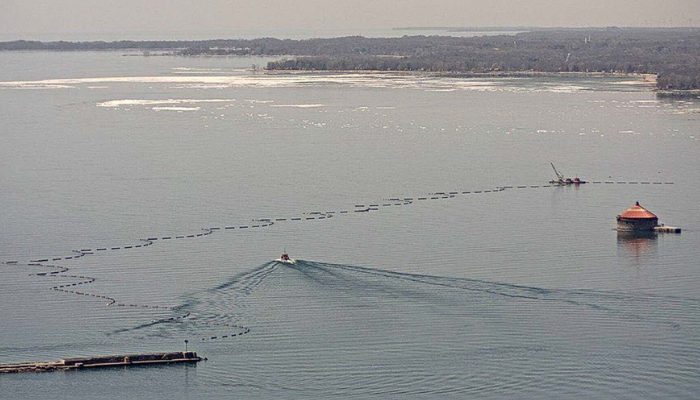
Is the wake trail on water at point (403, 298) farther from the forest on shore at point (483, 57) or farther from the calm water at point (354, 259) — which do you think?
the forest on shore at point (483, 57)

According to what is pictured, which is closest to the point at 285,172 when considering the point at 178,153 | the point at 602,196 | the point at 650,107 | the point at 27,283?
the point at 178,153

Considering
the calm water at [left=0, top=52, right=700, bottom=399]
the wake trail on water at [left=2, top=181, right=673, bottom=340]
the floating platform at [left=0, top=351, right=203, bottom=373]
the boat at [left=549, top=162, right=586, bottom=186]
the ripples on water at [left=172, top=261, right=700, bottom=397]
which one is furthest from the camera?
the boat at [left=549, top=162, right=586, bottom=186]

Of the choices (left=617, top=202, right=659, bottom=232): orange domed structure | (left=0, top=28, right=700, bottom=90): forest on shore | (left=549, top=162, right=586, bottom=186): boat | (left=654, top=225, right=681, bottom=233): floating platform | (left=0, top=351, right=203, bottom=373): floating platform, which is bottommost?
(left=0, top=351, right=203, bottom=373): floating platform

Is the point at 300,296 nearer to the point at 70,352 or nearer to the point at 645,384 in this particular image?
the point at 70,352

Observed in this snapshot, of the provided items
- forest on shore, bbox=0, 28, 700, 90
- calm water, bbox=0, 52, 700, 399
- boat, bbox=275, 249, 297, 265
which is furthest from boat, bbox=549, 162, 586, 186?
forest on shore, bbox=0, 28, 700, 90

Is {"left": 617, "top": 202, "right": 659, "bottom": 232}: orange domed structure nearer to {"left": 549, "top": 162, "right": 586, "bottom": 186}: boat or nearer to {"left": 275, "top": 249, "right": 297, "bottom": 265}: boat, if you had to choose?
{"left": 549, "top": 162, "right": 586, "bottom": 186}: boat
